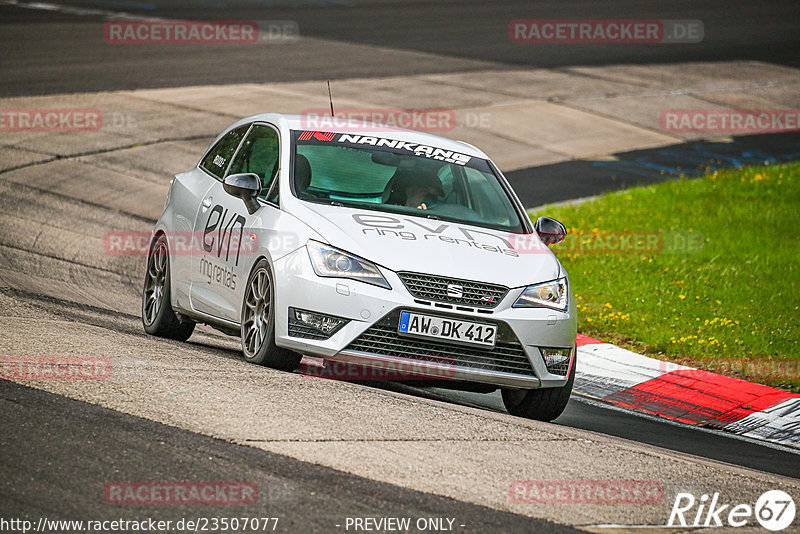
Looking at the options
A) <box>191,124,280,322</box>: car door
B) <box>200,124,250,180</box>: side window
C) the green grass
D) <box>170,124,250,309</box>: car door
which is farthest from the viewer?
the green grass

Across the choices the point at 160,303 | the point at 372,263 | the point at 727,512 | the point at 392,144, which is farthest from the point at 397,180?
the point at 727,512

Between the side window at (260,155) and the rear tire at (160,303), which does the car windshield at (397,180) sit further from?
the rear tire at (160,303)

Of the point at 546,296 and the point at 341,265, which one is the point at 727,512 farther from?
the point at 341,265

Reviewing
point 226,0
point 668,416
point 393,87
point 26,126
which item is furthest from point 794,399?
point 226,0

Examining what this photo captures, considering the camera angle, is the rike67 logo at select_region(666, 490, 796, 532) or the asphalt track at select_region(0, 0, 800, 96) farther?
A: the asphalt track at select_region(0, 0, 800, 96)

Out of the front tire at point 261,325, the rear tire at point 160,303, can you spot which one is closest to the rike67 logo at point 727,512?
the front tire at point 261,325

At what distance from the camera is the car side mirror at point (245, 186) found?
26.3 ft

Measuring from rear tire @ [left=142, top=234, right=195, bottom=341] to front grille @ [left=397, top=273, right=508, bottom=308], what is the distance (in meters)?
2.64

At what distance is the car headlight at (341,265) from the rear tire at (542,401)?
1.44m

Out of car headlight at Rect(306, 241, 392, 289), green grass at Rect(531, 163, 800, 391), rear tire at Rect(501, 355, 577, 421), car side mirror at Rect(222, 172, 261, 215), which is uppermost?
car side mirror at Rect(222, 172, 261, 215)

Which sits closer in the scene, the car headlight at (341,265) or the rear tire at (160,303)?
the car headlight at (341,265)

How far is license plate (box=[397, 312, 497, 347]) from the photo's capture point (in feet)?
23.4

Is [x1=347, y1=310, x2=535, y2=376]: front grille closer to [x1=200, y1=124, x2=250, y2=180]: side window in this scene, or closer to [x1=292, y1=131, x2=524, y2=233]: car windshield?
[x1=292, y1=131, x2=524, y2=233]: car windshield

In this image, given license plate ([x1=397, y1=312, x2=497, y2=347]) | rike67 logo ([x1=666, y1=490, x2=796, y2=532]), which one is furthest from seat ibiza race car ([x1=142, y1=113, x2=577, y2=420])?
rike67 logo ([x1=666, y1=490, x2=796, y2=532])
